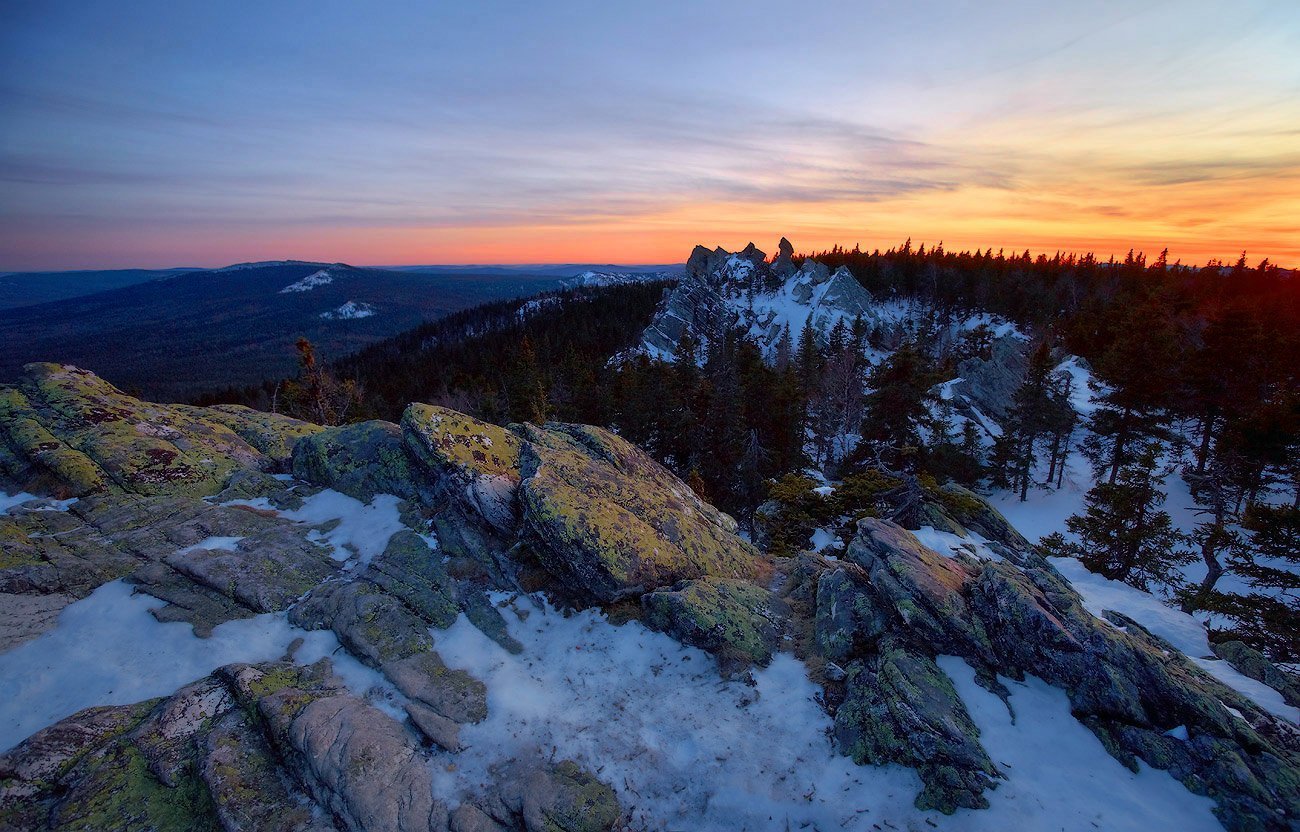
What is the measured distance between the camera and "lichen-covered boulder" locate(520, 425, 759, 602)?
39.8 ft

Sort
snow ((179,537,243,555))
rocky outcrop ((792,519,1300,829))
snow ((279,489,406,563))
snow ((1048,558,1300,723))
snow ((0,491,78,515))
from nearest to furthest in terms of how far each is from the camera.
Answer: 1. rocky outcrop ((792,519,1300,829))
2. snow ((1048,558,1300,723))
3. snow ((179,537,243,555))
4. snow ((0,491,78,515))
5. snow ((279,489,406,563))

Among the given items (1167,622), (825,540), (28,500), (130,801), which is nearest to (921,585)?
(825,540)

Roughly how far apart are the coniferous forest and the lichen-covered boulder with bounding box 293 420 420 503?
12949 mm

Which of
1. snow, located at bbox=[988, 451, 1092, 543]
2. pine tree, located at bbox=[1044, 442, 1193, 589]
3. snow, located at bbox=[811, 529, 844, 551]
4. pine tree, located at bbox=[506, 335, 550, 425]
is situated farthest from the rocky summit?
pine tree, located at bbox=[506, 335, 550, 425]

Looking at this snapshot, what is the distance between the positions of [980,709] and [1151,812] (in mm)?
2319

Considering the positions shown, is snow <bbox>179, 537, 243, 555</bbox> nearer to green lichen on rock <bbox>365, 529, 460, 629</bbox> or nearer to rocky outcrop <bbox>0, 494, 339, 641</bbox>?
rocky outcrop <bbox>0, 494, 339, 641</bbox>

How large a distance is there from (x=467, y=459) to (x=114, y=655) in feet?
25.1

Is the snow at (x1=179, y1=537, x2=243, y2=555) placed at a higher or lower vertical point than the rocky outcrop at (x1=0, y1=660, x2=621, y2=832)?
higher

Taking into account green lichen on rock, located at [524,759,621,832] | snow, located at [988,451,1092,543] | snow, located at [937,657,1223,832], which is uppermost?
snow, located at [937,657,1223,832]

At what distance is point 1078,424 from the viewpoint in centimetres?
4375

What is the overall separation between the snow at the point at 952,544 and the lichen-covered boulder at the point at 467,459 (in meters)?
12.1

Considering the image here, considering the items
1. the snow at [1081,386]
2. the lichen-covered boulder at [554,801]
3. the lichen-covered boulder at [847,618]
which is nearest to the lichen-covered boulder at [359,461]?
the lichen-covered boulder at [554,801]

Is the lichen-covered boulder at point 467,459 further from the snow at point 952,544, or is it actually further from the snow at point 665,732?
the snow at point 952,544

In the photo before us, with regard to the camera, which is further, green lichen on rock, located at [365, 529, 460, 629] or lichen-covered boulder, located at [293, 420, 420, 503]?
lichen-covered boulder, located at [293, 420, 420, 503]
